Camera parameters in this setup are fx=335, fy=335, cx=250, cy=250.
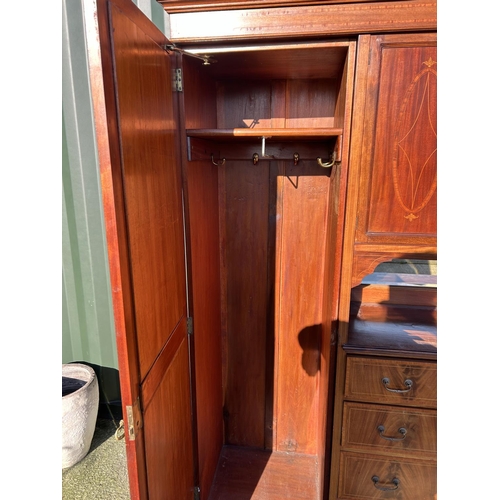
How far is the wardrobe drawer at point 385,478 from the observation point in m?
1.40

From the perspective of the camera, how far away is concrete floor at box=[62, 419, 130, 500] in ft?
5.73

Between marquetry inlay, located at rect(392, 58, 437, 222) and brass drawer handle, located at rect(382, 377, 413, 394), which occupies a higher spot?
marquetry inlay, located at rect(392, 58, 437, 222)

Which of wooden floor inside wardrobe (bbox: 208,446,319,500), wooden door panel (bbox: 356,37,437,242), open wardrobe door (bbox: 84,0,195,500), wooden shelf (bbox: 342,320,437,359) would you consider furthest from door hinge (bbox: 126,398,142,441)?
wooden floor inside wardrobe (bbox: 208,446,319,500)

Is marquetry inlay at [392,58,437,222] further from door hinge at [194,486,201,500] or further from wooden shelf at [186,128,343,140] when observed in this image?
door hinge at [194,486,201,500]

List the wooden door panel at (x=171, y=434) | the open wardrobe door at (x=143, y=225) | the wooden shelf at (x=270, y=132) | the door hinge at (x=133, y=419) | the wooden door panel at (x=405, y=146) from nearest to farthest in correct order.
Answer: the open wardrobe door at (x=143, y=225), the door hinge at (x=133, y=419), the wooden door panel at (x=171, y=434), the wooden door panel at (x=405, y=146), the wooden shelf at (x=270, y=132)

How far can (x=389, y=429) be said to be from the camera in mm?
1371

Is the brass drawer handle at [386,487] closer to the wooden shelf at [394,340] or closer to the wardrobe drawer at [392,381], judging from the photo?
the wardrobe drawer at [392,381]

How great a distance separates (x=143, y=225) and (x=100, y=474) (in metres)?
1.71

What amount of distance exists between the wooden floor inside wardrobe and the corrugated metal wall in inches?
34.2

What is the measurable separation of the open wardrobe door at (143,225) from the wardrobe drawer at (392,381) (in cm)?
70

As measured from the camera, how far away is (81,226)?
1.98 meters

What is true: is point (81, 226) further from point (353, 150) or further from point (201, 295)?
point (353, 150)

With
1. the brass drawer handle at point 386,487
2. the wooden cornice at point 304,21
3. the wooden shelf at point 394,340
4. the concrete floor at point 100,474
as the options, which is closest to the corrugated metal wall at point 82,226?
the concrete floor at point 100,474

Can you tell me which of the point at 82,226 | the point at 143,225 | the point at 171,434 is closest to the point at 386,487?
the point at 171,434
